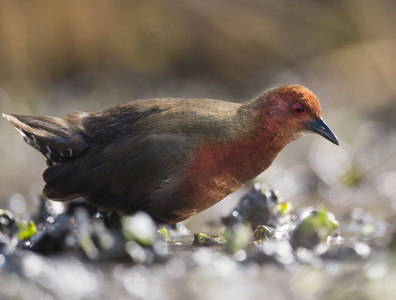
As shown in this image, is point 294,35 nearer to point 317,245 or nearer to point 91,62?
point 91,62

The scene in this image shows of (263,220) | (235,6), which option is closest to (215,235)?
(263,220)

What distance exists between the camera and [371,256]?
3555 millimetres

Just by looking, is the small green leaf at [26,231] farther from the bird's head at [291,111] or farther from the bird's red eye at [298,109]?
the bird's red eye at [298,109]

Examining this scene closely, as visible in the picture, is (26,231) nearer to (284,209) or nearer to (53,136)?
(53,136)

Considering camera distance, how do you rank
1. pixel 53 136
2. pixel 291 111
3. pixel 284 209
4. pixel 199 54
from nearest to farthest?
pixel 291 111, pixel 53 136, pixel 284 209, pixel 199 54

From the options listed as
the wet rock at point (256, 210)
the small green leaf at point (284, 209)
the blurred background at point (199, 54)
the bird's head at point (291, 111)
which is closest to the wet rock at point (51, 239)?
the wet rock at point (256, 210)

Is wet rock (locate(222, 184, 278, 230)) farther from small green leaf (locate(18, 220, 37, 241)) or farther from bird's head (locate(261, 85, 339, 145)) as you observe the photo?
small green leaf (locate(18, 220, 37, 241))

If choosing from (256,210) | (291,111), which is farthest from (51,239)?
(291,111)

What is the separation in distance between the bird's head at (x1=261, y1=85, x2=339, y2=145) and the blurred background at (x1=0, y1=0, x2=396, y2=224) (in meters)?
3.45

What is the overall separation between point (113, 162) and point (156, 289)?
1.45 meters

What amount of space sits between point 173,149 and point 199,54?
231 inches

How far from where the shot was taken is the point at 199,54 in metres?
9.93

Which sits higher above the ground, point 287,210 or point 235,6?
point 235,6

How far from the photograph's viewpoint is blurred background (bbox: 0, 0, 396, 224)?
8.65 m
